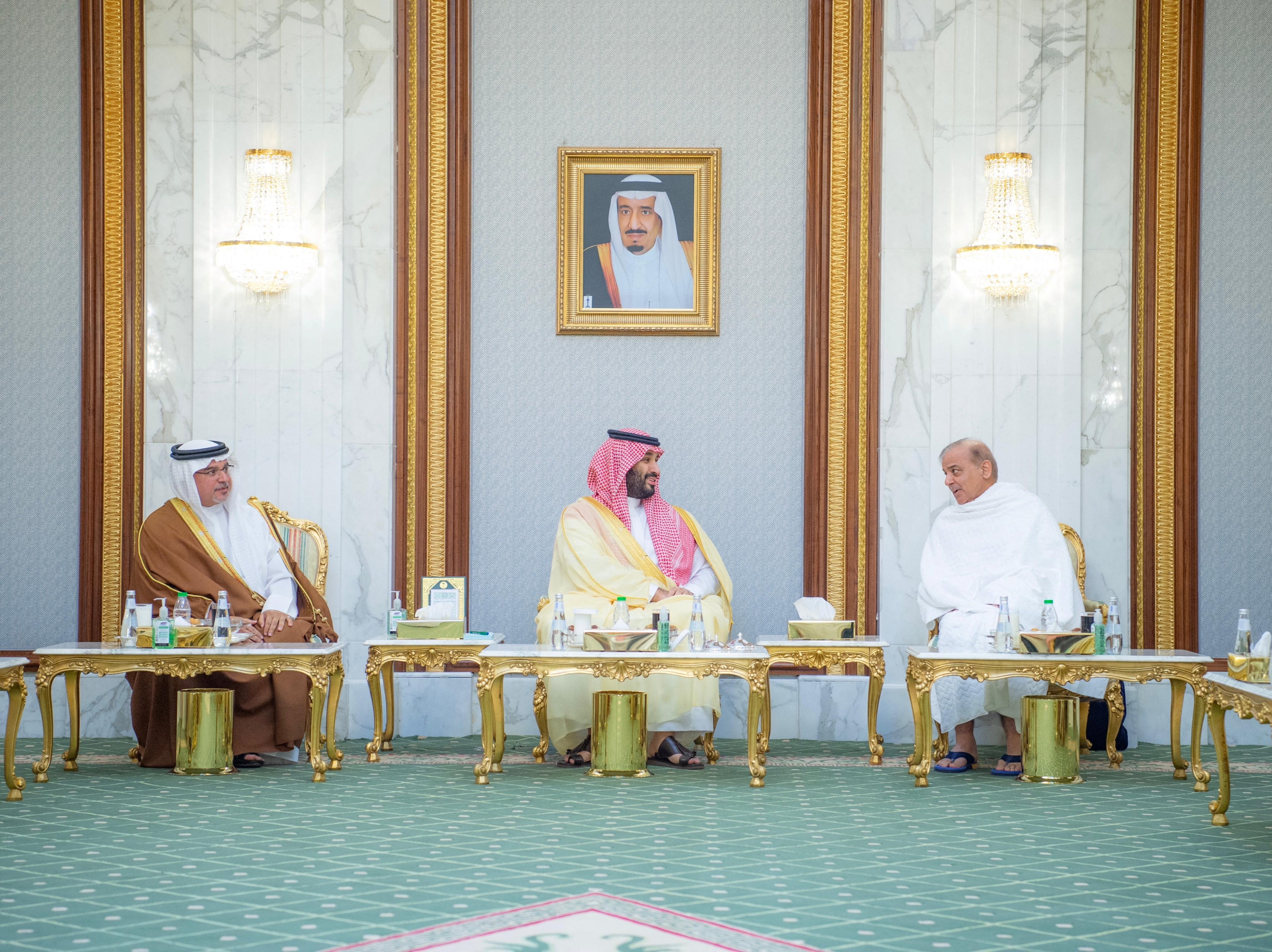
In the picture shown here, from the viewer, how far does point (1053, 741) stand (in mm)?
5559

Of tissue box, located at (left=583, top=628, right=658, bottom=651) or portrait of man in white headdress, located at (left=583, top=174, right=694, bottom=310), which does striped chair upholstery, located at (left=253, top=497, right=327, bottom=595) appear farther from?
tissue box, located at (left=583, top=628, right=658, bottom=651)

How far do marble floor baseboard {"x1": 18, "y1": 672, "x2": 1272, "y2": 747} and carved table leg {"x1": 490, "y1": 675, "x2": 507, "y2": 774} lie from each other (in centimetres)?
120

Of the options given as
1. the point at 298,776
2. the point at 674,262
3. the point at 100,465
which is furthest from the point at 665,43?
the point at 298,776

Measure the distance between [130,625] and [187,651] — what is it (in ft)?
1.52

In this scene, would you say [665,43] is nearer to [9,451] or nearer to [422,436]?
[422,436]

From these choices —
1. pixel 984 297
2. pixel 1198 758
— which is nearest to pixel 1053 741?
pixel 1198 758

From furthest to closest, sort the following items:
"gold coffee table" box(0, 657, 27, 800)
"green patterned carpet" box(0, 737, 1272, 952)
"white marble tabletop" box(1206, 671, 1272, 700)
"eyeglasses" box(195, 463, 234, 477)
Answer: "eyeglasses" box(195, 463, 234, 477), "gold coffee table" box(0, 657, 27, 800), "white marble tabletop" box(1206, 671, 1272, 700), "green patterned carpet" box(0, 737, 1272, 952)

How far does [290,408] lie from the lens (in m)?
7.20

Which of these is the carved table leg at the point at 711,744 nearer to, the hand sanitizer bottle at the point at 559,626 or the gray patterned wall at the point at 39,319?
the hand sanitizer bottle at the point at 559,626

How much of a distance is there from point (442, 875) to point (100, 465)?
4289 millimetres

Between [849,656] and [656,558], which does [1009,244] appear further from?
[656,558]

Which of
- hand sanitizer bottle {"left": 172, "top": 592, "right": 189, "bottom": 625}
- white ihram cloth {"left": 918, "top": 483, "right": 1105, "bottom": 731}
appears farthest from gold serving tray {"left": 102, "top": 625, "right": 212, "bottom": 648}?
white ihram cloth {"left": 918, "top": 483, "right": 1105, "bottom": 731}

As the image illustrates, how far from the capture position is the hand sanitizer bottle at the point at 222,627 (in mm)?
5680

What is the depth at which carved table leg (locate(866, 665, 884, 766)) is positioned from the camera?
20.2 feet
